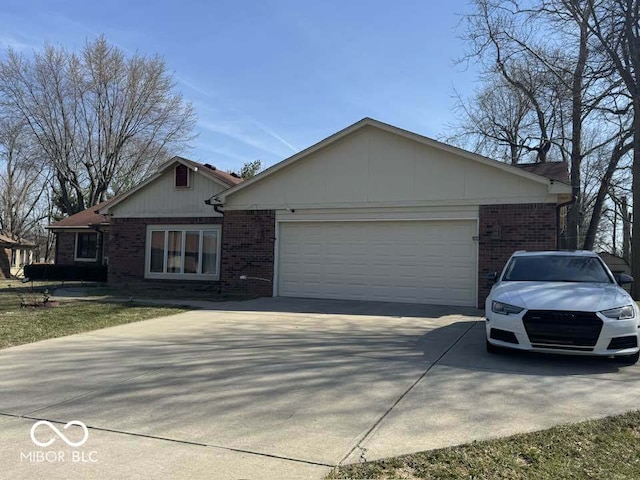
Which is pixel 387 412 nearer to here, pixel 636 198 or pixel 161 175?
pixel 636 198

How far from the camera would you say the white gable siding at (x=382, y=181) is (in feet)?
42.7

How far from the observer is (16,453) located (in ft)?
12.6

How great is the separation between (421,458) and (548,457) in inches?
36.8

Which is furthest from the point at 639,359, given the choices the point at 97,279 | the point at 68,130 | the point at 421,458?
the point at 68,130

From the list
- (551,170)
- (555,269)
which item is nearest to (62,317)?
(555,269)

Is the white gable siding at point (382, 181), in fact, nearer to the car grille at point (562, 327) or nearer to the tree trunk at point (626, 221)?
the car grille at point (562, 327)

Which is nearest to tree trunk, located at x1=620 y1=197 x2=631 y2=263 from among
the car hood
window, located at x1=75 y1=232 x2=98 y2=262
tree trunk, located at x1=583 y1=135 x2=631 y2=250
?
tree trunk, located at x1=583 y1=135 x2=631 y2=250

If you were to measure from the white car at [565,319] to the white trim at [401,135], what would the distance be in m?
5.39

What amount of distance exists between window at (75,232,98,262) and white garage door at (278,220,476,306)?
43.3ft

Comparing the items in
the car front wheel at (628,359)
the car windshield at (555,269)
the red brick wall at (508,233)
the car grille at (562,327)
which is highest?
the red brick wall at (508,233)

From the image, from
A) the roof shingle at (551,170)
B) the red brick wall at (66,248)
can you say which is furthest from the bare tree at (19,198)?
the roof shingle at (551,170)

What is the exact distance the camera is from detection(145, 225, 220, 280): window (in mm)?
17828

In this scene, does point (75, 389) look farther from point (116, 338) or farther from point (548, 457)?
point (548, 457)

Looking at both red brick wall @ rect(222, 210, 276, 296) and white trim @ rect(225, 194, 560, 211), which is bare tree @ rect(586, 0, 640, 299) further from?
red brick wall @ rect(222, 210, 276, 296)
